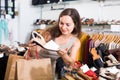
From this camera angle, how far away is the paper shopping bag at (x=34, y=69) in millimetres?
1650

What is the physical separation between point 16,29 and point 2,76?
2313 mm

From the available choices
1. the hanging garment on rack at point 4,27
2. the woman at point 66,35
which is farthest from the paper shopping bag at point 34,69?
the hanging garment on rack at point 4,27

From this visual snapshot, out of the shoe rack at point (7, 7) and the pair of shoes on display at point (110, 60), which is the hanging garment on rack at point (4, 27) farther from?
the pair of shoes on display at point (110, 60)

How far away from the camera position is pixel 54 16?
4156mm

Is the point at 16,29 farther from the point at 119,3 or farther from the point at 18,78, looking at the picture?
the point at 18,78

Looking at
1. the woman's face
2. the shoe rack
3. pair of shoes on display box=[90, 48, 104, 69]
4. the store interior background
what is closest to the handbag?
the woman's face

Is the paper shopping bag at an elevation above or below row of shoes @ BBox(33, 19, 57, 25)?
below

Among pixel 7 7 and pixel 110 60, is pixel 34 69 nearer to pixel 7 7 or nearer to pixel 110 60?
pixel 110 60

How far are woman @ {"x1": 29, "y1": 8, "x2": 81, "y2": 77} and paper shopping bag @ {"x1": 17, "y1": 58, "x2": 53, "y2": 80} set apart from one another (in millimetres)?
168

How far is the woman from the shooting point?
74.4 inches

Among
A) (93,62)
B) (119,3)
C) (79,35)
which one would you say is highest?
(119,3)

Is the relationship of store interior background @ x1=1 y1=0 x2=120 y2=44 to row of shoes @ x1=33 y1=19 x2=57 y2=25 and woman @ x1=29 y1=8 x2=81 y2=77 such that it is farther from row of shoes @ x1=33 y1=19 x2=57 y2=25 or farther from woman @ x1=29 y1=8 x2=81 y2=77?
woman @ x1=29 y1=8 x2=81 y2=77

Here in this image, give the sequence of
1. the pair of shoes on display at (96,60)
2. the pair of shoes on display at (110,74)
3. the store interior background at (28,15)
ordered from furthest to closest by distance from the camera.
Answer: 1. the store interior background at (28,15)
2. the pair of shoes on display at (96,60)
3. the pair of shoes on display at (110,74)

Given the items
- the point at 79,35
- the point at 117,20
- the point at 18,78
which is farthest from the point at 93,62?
the point at 117,20
